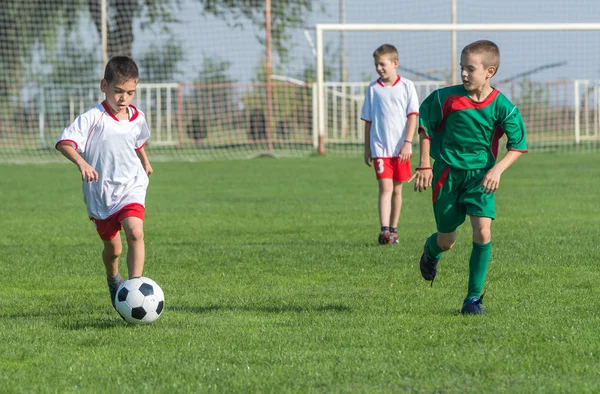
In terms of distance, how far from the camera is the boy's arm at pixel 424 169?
6086 mm

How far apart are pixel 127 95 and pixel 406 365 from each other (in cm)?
259

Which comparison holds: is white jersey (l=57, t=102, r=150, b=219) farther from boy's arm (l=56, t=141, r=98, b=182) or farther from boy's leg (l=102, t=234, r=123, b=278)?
boy's leg (l=102, t=234, r=123, b=278)

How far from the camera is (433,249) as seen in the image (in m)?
6.71

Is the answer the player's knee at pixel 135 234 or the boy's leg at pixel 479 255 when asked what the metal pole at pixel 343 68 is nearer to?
the boy's leg at pixel 479 255

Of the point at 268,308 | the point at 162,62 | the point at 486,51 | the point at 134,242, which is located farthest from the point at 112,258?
the point at 162,62

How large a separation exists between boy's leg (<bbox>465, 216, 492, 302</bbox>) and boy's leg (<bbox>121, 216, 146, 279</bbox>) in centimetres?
200

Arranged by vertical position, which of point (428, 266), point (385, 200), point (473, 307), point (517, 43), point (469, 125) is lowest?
point (473, 307)

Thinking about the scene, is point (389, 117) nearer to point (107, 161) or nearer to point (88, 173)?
point (107, 161)

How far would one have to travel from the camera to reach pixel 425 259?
681cm

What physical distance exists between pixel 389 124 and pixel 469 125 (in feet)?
13.4

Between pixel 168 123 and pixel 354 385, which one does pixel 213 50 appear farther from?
pixel 354 385

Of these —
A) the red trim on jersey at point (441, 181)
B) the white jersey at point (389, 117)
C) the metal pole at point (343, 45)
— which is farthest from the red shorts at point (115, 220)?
the metal pole at point (343, 45)

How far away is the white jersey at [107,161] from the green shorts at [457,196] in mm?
1839

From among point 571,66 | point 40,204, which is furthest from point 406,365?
point 571,66
